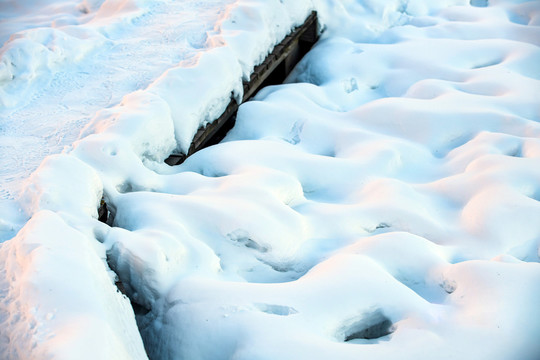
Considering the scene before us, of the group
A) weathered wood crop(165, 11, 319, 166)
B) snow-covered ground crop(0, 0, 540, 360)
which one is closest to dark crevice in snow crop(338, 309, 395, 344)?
snow-covered ground crop(0, 0, 540, 360)

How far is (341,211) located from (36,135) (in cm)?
176

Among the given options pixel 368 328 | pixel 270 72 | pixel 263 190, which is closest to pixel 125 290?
pixel 263 190

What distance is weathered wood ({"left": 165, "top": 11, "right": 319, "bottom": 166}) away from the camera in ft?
11.1

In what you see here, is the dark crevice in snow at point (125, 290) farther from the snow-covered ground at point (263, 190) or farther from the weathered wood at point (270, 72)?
the weathered wood at point (270, 72)

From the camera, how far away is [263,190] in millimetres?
2664

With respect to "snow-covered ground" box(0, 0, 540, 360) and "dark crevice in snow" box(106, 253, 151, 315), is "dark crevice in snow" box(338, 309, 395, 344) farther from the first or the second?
"dark crevice in snow" box(106, 253, 151, 315)

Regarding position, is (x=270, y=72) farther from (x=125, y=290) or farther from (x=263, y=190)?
(x=125, y=290)

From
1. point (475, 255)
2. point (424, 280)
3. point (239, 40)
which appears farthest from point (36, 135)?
point (475, 255)

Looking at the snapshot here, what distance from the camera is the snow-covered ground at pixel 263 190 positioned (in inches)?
73.8

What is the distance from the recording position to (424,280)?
2314mm

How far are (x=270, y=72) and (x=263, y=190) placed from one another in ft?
5.92

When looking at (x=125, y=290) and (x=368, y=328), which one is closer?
(x=368, y=328)

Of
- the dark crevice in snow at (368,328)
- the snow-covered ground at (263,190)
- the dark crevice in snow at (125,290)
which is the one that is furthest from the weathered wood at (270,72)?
the dark crevice in snow at (368,328)

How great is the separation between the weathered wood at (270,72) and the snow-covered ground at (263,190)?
0.10m
